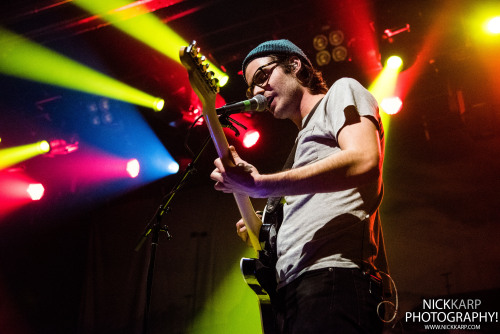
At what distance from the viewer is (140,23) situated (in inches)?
204

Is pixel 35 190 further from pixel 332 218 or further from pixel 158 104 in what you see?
pixel 332 218

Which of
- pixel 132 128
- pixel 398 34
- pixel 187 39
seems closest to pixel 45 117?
pixel 132 128

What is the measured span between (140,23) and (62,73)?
1.89m

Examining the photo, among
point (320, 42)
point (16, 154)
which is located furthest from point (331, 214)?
point (16, 154)

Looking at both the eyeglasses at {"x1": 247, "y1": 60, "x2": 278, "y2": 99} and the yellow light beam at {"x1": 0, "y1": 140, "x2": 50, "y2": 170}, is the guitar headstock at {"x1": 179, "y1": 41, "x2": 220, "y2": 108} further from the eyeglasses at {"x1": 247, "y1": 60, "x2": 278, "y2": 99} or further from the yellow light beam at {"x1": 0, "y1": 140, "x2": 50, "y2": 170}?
the yellow light beam at {"x1": 0, "y1": 140, "x2": 50, "y2": 170}

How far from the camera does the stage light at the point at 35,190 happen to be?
7217mm

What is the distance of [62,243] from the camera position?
7.43 metres

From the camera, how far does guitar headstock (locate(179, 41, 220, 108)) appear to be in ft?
5.86

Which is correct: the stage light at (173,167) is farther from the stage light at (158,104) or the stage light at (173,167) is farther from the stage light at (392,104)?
the stage light at (392,104)

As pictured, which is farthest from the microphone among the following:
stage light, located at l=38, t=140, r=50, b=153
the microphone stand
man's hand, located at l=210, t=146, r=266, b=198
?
stage light, located at l=38, t=140, r=50, b=153

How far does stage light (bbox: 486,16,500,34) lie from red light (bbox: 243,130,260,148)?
124 inches

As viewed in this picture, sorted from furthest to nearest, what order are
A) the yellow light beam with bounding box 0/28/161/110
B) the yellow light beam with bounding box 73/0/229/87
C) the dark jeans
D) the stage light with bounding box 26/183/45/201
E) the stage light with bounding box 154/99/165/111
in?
the stage light with bounding box 26/183/45/201, the stage light with bounding box 154/99/165/111, the yellow light beam with bounding box 0/28/161/110, the yellow light beam with bounding box 73/0/229/87, the dark jeans

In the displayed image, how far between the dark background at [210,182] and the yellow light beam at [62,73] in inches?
5.6

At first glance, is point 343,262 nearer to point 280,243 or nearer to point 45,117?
point 280,243
